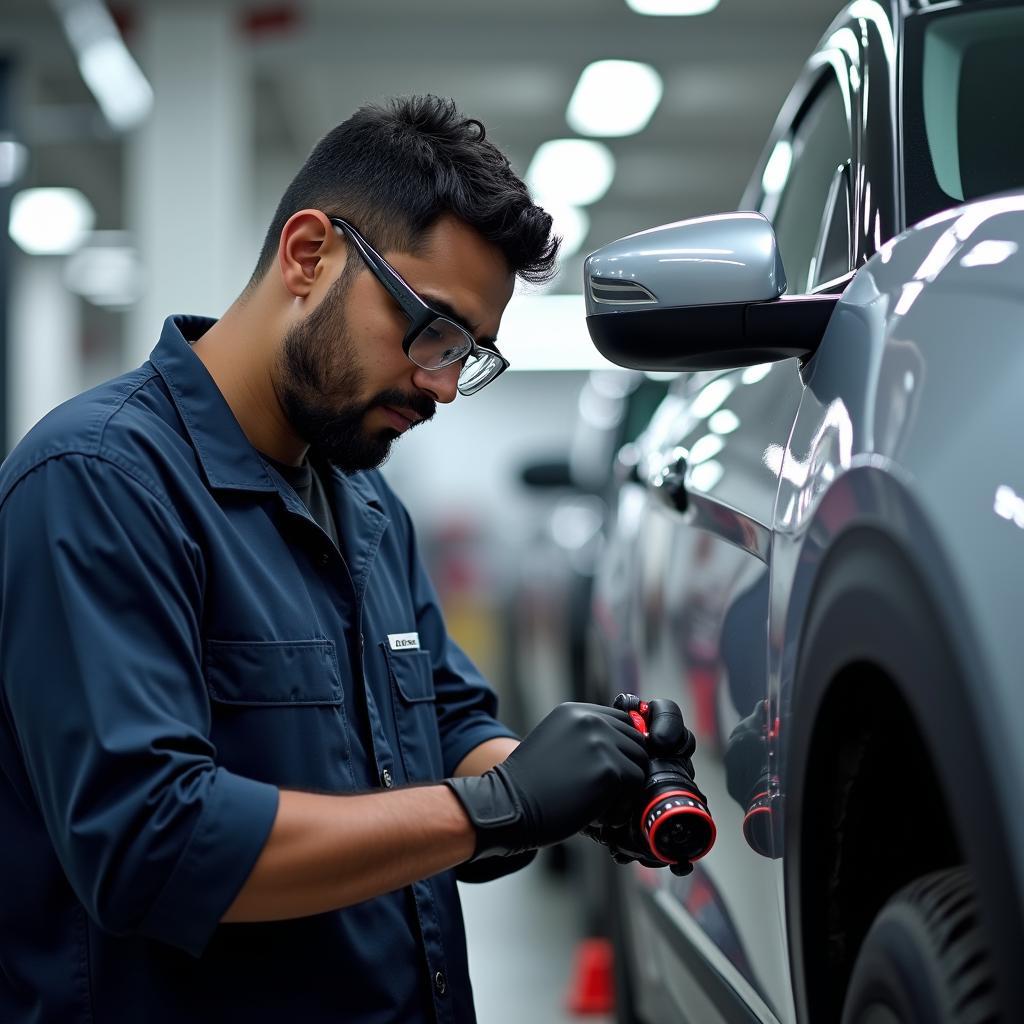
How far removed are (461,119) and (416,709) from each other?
0.70 m

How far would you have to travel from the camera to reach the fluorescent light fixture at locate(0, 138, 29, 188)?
579cm

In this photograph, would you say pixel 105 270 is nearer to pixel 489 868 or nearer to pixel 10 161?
pixel 10 161

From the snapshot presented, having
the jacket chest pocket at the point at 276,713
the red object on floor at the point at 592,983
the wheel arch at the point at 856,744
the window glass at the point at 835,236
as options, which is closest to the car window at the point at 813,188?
the window glass at the point at 835,236

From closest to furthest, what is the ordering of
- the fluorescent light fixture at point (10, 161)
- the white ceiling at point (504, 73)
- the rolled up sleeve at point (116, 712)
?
the rolled up sleeve at point (116, 712), the fluorescent light fixture at point (10, 161), the white ceiling at point (504, 73)

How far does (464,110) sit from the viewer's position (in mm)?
6637

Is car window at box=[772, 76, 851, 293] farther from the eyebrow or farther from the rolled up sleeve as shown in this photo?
the rolled up sleeve

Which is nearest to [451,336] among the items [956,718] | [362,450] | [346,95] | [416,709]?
[362,450]

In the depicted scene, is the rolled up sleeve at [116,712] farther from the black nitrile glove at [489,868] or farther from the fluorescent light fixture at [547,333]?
the fluorescent light fixture at [547,333]

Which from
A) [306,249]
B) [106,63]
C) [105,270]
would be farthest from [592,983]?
[105,270]

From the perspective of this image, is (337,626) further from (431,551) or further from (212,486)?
(431,551)

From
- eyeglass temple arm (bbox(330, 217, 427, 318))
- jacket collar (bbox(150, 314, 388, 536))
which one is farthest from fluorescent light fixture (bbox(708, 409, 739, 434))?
jacket collar (bbox(150, 314, 388, 536))

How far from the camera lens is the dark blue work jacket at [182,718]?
45.1 inches

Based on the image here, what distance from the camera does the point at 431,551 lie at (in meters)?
14.9

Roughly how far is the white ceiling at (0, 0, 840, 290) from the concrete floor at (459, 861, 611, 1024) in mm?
3810
